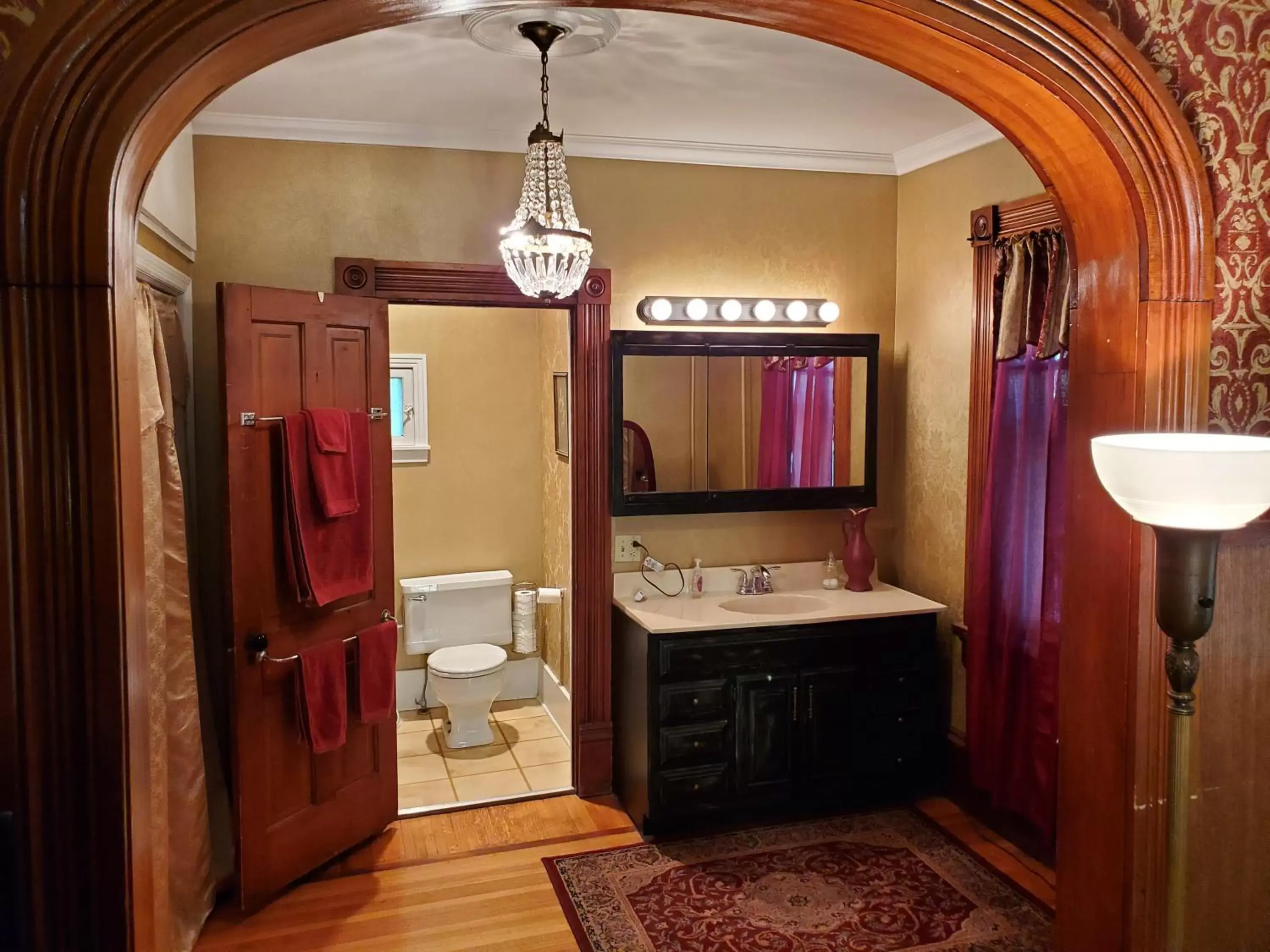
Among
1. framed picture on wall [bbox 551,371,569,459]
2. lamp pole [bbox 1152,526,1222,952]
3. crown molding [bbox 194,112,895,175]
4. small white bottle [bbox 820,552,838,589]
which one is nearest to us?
lamp pole [bbox 1152,526,1222,952]

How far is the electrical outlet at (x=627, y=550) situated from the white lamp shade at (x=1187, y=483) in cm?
263

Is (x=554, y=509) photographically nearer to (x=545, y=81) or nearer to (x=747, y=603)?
(x=747, y=603)

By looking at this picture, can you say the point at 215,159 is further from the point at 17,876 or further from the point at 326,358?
the point at 17,876

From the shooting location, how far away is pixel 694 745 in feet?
11.5

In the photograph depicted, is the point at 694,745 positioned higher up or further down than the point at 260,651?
further down

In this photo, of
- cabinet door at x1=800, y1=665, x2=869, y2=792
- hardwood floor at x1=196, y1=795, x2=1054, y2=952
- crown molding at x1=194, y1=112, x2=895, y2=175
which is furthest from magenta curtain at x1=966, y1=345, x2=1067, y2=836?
crown molding at x1=194, y1=112, x2=895, y2=175

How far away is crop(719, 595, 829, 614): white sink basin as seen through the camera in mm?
3875

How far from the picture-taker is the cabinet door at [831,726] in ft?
11.8

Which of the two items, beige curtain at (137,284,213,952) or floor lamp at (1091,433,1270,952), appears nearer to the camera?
floor lamp at (1091,433,1270,952)

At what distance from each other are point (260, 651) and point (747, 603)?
1904 mm

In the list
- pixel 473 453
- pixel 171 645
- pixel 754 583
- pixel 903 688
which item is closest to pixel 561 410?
pixel 473 453

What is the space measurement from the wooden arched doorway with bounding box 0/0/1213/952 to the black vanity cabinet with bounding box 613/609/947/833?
189 cm

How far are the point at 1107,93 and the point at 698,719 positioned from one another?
251 centimetres

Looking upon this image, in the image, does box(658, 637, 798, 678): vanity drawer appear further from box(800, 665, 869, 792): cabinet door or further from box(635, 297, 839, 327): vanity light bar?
box(635, 297, 839, 327): vanity light bar
